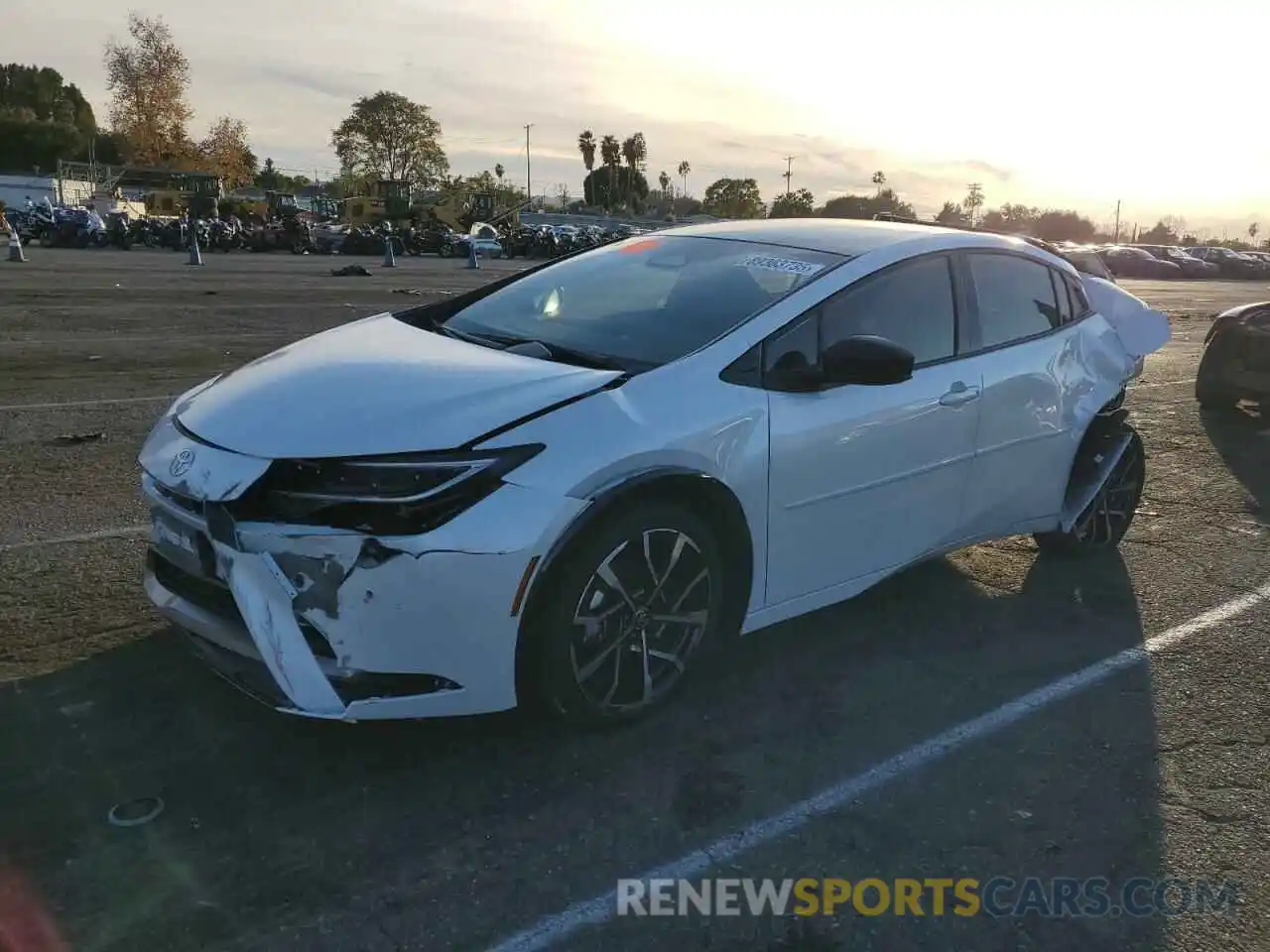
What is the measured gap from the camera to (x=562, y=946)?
7.80 feet

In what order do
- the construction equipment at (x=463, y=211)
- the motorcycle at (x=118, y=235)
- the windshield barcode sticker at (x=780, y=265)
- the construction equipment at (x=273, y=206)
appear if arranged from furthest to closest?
the construction equipment at (x=273, y=206) < the construction equipment at (x=463, y=211) < the motorcycle at (x=118, y=235) < the windshield barcode sticker at (x=780, y=265)

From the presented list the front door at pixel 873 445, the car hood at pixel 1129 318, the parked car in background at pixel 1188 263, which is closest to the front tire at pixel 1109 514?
the car hood at pixel 1129 318

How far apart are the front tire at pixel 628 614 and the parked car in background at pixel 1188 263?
63.9 meters

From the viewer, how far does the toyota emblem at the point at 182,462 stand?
3.03m

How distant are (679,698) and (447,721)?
81cm

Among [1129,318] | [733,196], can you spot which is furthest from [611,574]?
[733,196]

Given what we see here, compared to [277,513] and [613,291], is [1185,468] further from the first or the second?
[277,513]

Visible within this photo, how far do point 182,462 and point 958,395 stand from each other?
9.35ft

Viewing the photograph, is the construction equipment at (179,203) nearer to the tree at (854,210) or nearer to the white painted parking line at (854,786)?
the tree at (854,210)

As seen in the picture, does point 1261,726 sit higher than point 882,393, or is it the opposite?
point 882,393

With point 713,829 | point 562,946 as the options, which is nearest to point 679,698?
point 713,829

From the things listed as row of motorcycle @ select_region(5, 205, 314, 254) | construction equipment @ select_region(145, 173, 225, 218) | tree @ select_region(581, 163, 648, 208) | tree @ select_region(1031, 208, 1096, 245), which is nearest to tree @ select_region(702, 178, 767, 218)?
tree @ select_region(581, 163, 648, 208)

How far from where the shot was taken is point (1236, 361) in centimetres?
929

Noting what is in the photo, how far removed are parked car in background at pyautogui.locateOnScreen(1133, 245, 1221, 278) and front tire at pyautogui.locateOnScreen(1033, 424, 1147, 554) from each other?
200 feet
